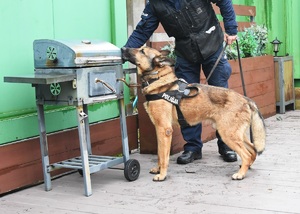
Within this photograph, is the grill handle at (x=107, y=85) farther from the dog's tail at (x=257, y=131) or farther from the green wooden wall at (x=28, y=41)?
the dog's tail at (x=257, y=131)

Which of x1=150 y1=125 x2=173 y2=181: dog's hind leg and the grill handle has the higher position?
the grill handle

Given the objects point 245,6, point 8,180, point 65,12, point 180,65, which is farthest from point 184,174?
point 245,6

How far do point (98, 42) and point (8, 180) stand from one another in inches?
56.7

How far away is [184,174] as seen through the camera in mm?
5020

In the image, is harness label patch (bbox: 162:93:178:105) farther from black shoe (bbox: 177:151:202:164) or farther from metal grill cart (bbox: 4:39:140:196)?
black shoe (bbox: 177:151:202:164)

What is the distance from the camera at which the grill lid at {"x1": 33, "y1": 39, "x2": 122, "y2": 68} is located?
4.19 metres

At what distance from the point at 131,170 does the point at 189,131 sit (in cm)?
110

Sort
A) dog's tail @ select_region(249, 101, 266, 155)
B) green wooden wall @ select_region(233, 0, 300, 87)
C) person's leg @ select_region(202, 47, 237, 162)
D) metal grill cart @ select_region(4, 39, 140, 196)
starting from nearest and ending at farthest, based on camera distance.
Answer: metal grill cart @ select_region(4, 39, 140, 196) < dog's tail @ select_region(249, 101, 266, 155) < person's leg @ select_region(202, 47, 237, 162) < green wooden wall @ select_region(233, 0, 300, 87)

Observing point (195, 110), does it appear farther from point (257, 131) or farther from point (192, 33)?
point (192, 33)

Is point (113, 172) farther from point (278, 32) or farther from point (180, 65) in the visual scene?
point (278, 32)

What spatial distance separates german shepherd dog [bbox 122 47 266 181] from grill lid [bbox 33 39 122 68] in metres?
0.30

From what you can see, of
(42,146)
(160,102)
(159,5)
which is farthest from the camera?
(159,5)

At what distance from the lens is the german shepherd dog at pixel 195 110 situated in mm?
4766

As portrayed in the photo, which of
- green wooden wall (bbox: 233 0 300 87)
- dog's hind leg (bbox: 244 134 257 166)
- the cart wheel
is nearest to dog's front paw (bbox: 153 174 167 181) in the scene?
the cart wheel
